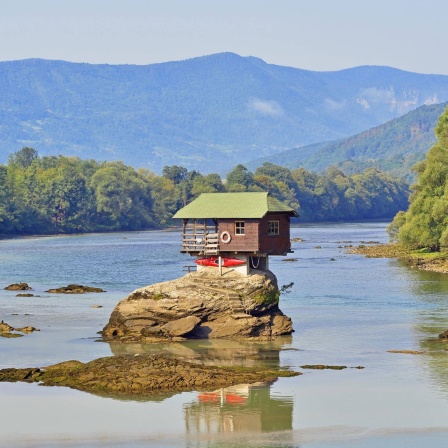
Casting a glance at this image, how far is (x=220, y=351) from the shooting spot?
56969mm

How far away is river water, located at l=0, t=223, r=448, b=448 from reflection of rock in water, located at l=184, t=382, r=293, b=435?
0.17 feet

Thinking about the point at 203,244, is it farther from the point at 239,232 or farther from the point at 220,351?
the point at 220,351

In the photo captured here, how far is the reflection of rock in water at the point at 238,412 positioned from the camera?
42.3m

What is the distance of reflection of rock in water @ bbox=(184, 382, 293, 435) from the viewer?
139ft

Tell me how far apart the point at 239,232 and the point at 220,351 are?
339 inches

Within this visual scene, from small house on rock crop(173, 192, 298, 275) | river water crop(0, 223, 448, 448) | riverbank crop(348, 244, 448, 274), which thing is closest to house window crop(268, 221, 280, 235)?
small house on rock crop(173, 192, 298, 275)

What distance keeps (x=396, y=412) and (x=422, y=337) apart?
18.3 metres

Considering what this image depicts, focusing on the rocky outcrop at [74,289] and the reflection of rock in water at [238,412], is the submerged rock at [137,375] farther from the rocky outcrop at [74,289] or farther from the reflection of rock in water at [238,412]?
the rocky outcrop at [74,289]

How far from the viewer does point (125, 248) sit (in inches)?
6609

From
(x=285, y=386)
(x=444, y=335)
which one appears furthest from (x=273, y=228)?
(x=285, y=386)

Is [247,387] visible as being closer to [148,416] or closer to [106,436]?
[148,416]

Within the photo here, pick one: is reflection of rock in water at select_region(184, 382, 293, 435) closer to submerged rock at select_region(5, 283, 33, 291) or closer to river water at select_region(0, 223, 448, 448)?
river water at select_region(0, 223, 448, 448)

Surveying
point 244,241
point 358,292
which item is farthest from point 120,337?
point 358,292

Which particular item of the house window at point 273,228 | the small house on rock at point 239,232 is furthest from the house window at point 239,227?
the house window at point 273,228
